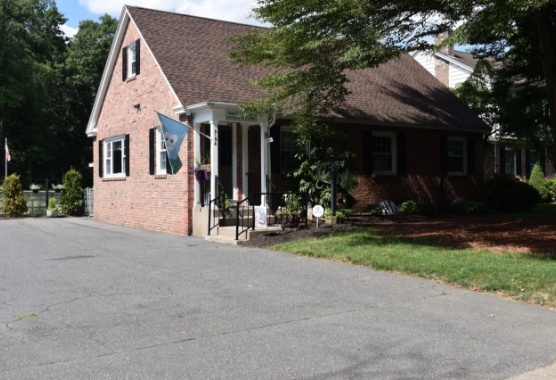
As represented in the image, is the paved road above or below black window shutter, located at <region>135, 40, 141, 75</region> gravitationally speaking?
below

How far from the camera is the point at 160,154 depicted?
17297 mm

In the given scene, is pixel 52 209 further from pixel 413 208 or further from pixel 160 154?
pixel 413 208

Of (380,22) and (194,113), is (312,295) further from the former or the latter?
(194,113)

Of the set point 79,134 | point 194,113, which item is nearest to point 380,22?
point 194,113

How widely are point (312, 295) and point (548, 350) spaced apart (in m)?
3.15

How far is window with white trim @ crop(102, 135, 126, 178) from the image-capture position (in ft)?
65.9

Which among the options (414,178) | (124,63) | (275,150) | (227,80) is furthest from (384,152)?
(124,63)

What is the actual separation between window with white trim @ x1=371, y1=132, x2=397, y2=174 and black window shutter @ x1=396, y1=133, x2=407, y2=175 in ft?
0.50

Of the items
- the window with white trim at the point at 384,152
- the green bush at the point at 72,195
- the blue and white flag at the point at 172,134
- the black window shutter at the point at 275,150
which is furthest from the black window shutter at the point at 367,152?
the green bush at the point at 72,195

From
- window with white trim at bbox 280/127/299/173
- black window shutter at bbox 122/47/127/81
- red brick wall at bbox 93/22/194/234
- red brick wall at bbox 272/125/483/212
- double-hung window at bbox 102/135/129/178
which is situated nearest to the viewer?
red brick wall at bbox 93/22/194/234

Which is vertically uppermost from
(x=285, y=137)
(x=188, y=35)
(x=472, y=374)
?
(x=188, y=35)

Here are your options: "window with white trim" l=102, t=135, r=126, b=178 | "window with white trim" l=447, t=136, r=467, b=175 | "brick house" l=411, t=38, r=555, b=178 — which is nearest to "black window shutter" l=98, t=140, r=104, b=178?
"window with white trim" l=102, t=135, r=126, b=178

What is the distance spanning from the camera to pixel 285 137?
1708cm

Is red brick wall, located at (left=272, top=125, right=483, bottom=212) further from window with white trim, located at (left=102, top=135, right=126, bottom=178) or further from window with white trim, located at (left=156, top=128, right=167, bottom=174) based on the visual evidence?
window with white trim, located at (left=102, top=135, right=126, bottom=178)
